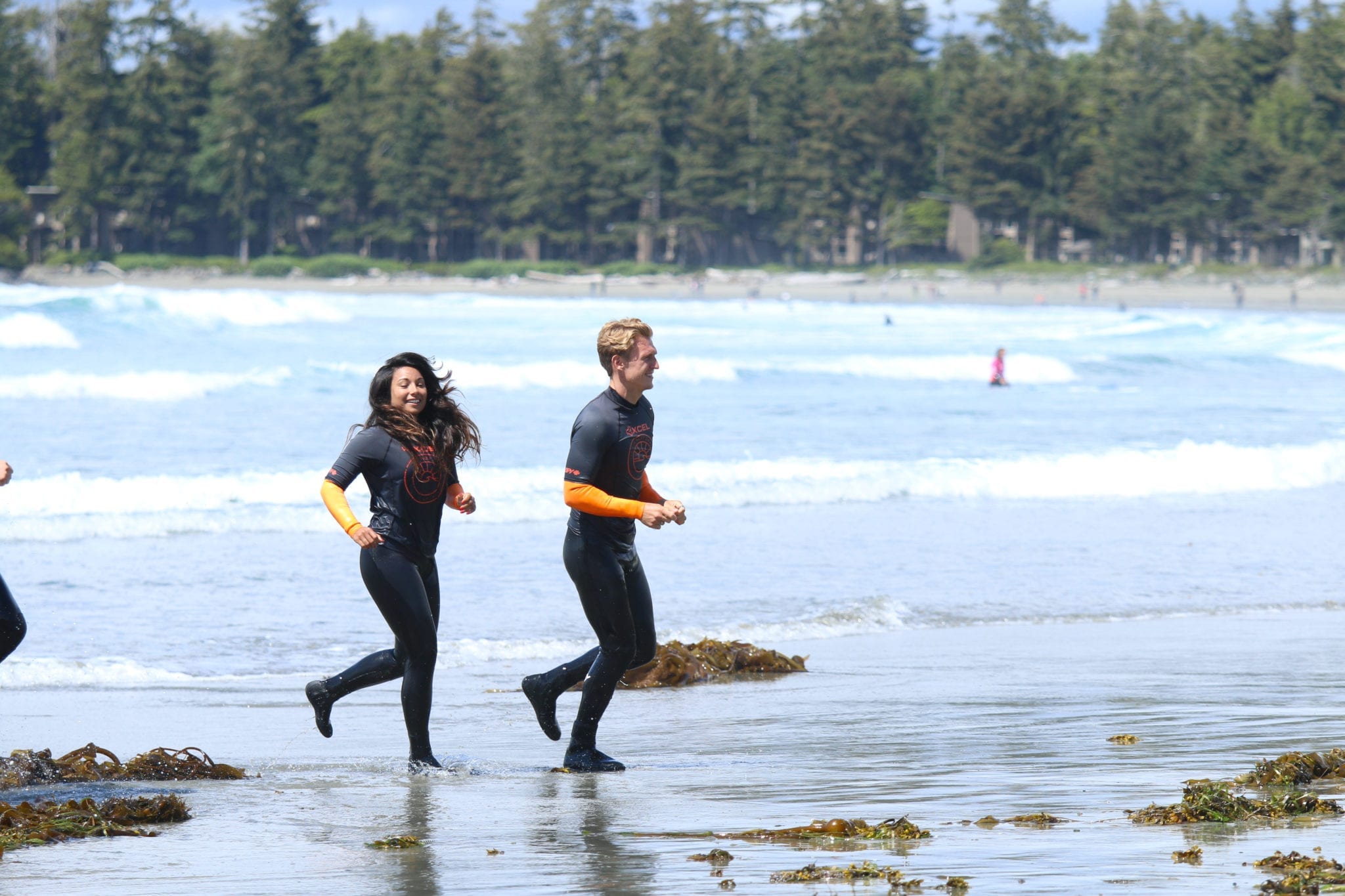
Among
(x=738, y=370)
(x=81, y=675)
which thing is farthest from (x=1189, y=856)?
(x=738, y=370)

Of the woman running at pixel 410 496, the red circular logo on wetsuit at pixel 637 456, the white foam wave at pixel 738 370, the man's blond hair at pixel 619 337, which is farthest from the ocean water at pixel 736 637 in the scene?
the white foam wave at pixel 738 370

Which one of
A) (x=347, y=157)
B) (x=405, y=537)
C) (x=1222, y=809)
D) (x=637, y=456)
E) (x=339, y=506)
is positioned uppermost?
(x=347, y=157)

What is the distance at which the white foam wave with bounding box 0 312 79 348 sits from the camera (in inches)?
1994

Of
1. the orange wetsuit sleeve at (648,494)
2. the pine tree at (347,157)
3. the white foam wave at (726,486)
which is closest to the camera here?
the orange wetsuit sleeve at (648,494)

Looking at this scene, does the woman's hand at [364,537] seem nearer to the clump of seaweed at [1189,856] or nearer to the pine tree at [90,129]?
the clump of seaweed at [1189,856]

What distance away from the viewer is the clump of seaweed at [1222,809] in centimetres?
491

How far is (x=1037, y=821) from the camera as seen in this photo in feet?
16.2

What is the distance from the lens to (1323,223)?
319 ft

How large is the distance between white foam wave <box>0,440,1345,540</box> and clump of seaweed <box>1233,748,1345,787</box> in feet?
33.9

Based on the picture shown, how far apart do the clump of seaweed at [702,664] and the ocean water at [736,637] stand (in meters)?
0.24

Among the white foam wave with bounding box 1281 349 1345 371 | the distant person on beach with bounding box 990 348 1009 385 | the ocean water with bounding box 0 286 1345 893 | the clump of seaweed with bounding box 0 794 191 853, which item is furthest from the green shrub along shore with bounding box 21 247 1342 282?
the clump of seaweed with bounding box 0 794 191 853

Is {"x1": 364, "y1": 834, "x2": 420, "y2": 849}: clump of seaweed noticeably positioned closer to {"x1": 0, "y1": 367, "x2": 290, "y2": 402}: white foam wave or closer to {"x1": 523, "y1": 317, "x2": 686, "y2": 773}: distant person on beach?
{"x1": 523, "y1": 317, "x2": 686, "y2": 773}: distant person on beach

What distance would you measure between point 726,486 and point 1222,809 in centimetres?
1328

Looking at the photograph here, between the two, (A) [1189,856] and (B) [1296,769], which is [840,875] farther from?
(B) [1296,769]
